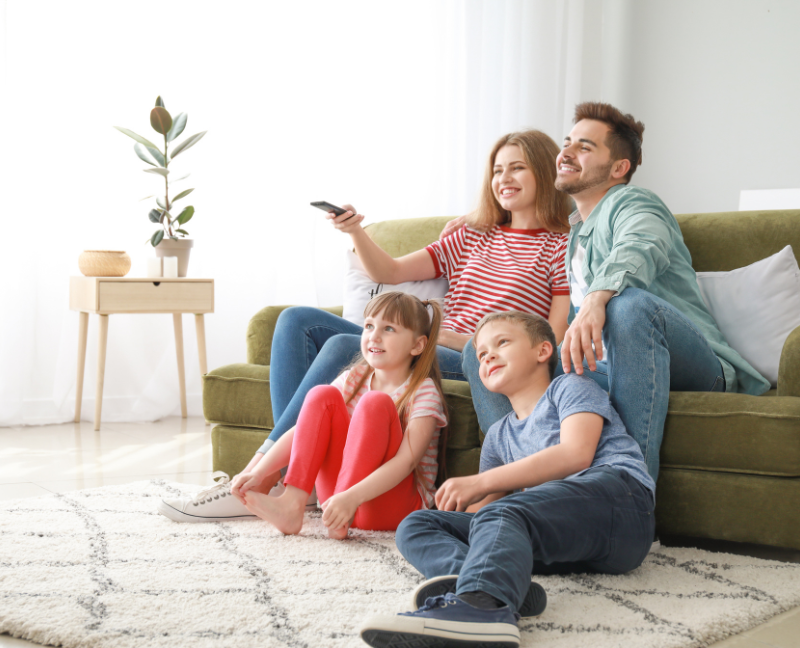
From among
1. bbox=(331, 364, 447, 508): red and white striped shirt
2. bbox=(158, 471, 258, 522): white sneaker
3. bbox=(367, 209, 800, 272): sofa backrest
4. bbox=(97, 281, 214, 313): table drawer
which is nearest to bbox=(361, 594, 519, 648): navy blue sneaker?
bbox=(331, 364, 447, 508): red and white striped shirt

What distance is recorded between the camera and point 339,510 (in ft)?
4.67

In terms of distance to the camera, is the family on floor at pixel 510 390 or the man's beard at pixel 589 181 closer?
the family on floor at pixel 510 390

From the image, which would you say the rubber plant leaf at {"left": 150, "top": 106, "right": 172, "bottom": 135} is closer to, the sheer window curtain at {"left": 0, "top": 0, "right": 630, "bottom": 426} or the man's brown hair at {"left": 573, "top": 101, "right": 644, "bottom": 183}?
the sheer window curtain at {"left": 0, "top": 0, "right": 630, "bottom": 426}

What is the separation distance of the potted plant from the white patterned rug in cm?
158

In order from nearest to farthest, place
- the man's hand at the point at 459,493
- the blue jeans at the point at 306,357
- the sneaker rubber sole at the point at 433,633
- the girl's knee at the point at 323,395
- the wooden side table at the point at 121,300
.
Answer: the sneaker rubber sole at the point at 433,633
the man's hand at the point at 459,493
the girl's knee at the point at 323,395
the blue jeans at the point at 306,357
the wooden side table at the point at 121,300

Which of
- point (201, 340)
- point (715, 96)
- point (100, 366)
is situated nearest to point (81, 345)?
point (100, 366)

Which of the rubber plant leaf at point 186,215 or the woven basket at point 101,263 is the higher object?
the rubber plant leaf at point 186,215

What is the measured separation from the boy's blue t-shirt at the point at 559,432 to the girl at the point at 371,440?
174 mm

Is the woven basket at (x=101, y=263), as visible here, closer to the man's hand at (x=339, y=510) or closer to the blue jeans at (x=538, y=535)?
the man's hand at (x=339, y=510)

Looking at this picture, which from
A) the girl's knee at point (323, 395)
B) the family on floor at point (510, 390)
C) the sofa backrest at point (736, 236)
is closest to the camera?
the family on floor at point (510, 390)

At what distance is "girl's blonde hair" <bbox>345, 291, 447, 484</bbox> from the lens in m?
1.64

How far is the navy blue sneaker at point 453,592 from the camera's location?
998 mm

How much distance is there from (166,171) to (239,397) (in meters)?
1.31

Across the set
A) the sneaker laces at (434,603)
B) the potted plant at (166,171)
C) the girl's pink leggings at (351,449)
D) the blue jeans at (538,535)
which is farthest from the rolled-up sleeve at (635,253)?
the potted plant at (166,171)
